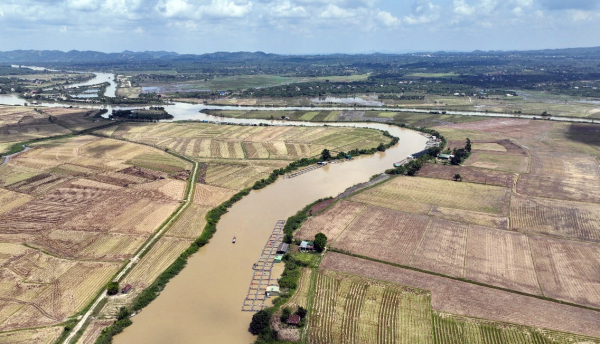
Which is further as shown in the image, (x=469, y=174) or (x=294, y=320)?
(x=469, y=174)

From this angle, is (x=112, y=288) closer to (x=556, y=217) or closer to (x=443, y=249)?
(x=443, y=249)

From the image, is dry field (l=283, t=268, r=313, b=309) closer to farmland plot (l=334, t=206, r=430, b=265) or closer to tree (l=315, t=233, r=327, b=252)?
tree (l=315, t=233, r=327, b=252)

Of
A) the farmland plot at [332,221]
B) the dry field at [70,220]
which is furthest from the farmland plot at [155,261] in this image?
the farmland plot at [332,221]

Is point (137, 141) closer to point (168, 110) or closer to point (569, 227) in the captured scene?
point (168, 110)

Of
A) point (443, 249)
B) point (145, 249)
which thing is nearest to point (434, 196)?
point (443, 249)

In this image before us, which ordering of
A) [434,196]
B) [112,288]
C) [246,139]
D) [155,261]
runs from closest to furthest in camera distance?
[112,288], [155,261], [434,196], [246,139]
